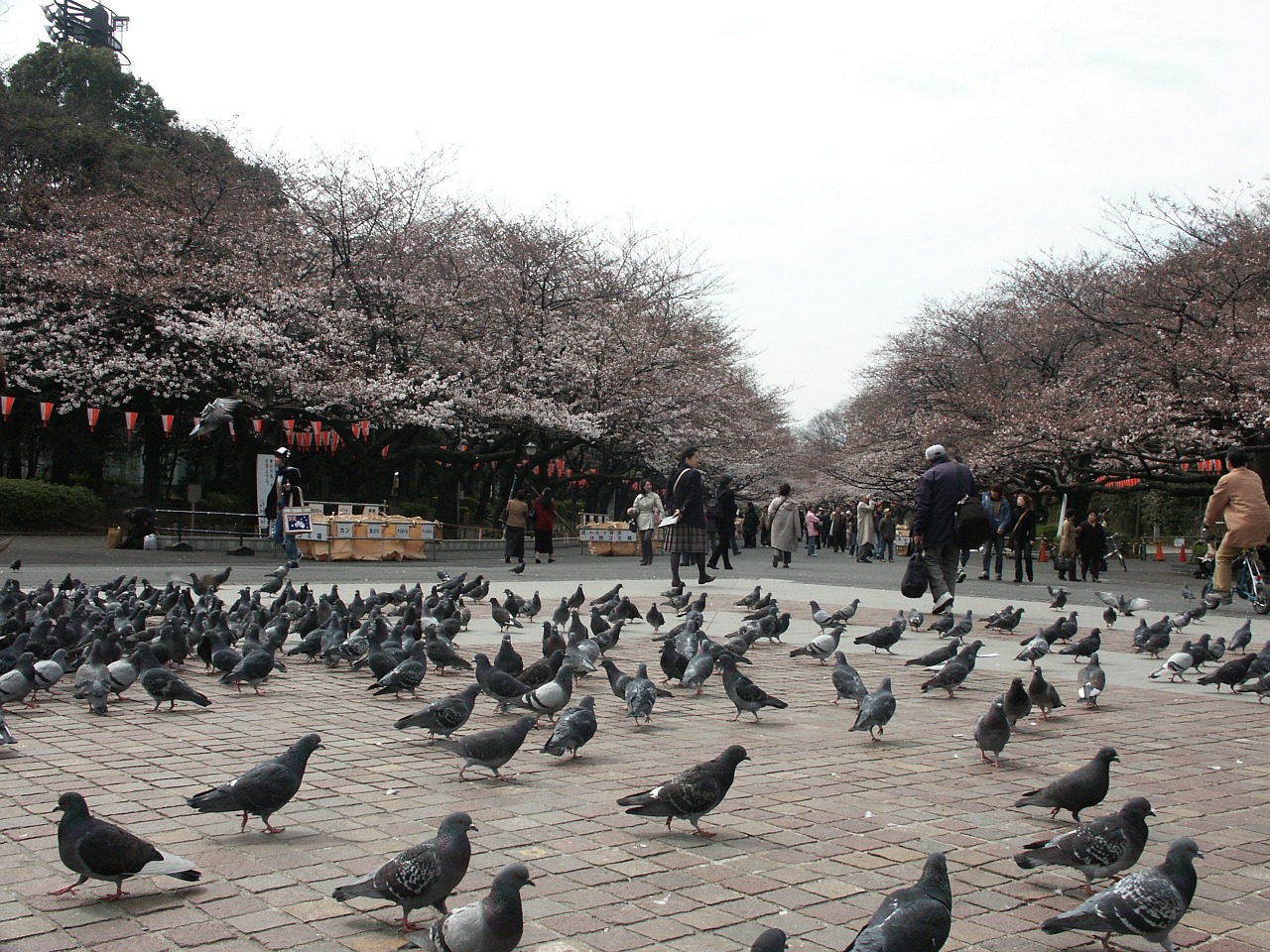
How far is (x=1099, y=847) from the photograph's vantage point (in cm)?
412

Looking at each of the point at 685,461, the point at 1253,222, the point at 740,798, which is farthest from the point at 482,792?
the point at 1253,222

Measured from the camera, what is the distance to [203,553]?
25125 millimetres

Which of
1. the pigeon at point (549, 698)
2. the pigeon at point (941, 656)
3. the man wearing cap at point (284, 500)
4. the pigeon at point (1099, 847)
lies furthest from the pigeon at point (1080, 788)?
the man wearing cap at point (284, 500)

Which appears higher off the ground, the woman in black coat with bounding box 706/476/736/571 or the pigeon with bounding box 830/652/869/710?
the woman in black coat with bounding box 706/476/736/571

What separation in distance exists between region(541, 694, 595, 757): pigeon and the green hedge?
91.3 feet

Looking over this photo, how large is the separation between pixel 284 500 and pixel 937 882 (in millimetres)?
19769

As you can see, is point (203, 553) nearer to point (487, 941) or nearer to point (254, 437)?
point (254, 437)

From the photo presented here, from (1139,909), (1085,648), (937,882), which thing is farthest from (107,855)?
(1085,648)

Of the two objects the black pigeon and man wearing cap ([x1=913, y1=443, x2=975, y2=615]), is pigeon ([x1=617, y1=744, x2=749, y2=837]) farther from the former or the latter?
man wearing cap ([x1=913, y1=443, x2=975, y2=615])

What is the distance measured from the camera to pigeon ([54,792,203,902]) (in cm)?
386

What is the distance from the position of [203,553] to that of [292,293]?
26.0 ft

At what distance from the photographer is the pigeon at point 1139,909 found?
353 cm

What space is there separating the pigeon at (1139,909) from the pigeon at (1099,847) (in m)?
0.49

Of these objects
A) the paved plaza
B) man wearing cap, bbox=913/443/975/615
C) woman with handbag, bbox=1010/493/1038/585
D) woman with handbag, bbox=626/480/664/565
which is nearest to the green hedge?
woman with handbag, bbox=626/480/664/565
